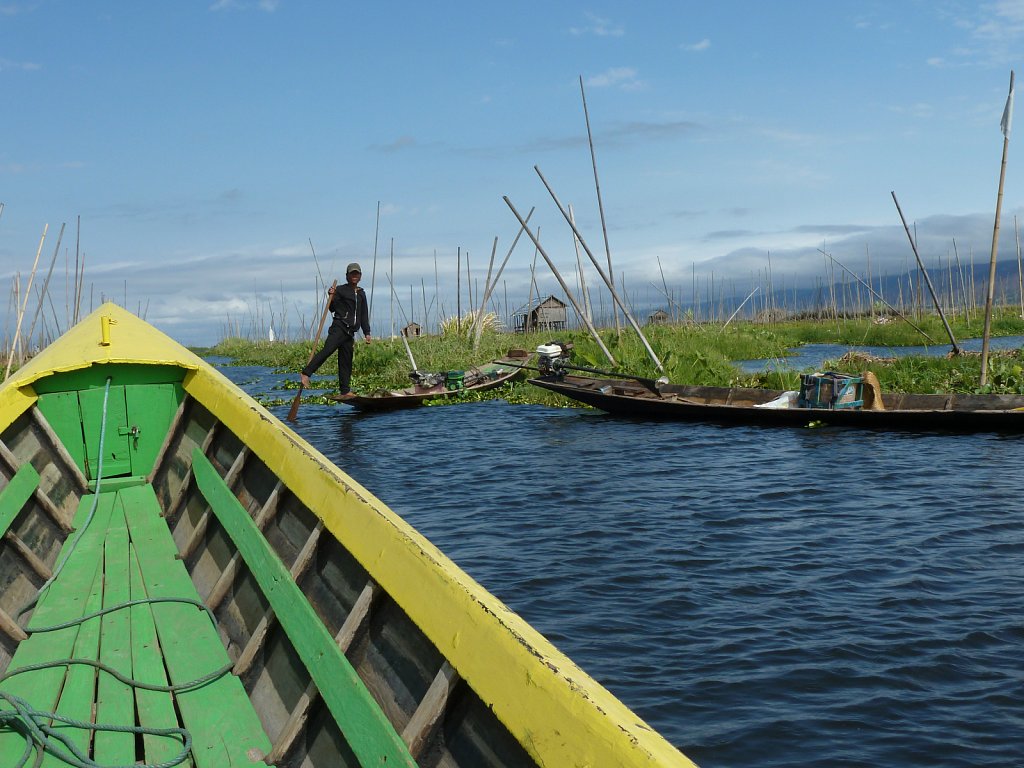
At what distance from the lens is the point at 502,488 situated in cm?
1040

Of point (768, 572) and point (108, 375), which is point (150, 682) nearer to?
point (108, 375)

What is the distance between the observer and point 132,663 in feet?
12.8

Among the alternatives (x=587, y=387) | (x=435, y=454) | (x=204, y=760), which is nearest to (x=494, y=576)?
(x=204, y=760)

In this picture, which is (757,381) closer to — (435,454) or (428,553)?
(435,454)

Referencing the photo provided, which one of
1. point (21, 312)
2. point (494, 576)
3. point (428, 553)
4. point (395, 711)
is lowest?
point (494, 576)

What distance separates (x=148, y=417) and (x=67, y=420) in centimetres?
53

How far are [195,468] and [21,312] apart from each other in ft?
51.2

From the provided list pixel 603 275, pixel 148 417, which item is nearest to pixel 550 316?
pixel 603 275

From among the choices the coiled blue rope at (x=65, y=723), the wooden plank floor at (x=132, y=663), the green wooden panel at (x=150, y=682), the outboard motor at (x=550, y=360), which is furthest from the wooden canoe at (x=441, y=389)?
the coiled blue rope at (x=65, y=723)

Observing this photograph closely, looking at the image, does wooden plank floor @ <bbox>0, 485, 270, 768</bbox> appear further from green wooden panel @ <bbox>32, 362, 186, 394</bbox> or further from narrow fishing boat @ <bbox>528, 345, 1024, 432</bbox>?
narrow fishing boat @ <bbox>528, 345, 1024, 432</bbox>

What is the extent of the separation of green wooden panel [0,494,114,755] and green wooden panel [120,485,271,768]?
0.25m

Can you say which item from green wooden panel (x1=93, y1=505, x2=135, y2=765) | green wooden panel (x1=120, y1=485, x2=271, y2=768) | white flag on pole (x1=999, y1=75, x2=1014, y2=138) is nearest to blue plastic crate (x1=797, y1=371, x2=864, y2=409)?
white flag on pole (x1=999, y1=75, x2=1014, y2=138)

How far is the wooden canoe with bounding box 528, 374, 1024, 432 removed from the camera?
41.1 ft

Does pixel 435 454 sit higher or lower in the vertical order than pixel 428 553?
lower
